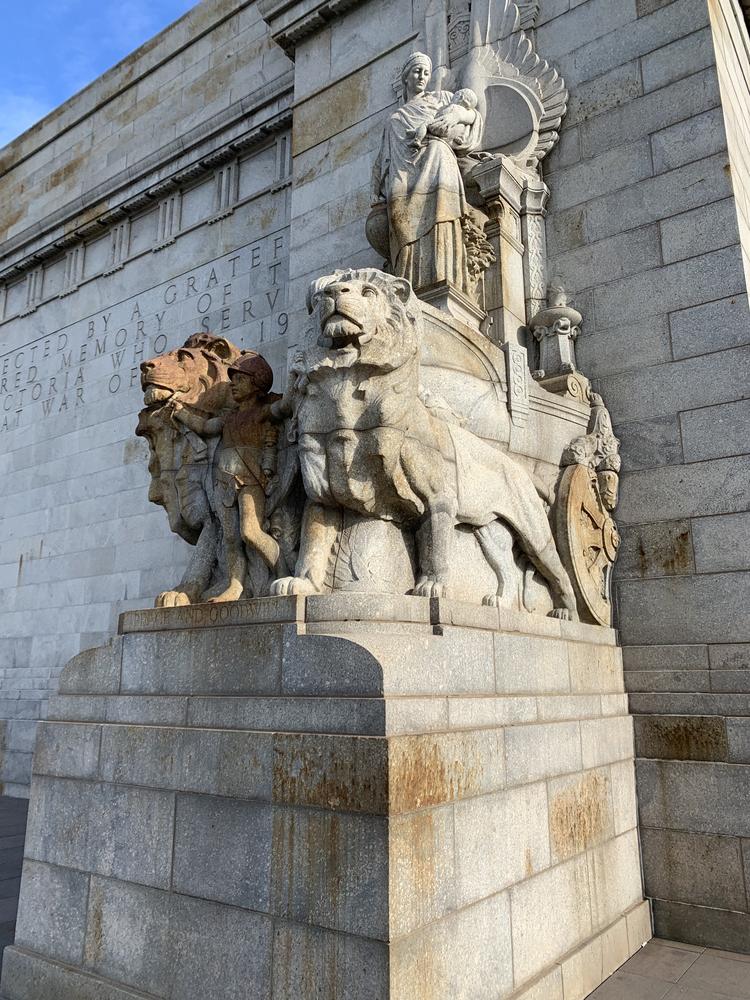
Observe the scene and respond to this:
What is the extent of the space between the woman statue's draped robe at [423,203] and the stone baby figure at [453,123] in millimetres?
34

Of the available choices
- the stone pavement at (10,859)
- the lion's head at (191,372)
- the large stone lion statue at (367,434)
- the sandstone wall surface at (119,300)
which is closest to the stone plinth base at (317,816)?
the large stone lion statue at (367,434)

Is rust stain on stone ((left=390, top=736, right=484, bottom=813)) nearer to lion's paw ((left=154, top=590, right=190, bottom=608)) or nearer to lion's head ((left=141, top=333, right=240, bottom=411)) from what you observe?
lion's paw ((left=154, top=590, right=190, bottom=608))

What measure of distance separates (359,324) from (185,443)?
1.87 meters

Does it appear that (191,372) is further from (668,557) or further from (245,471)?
(668,557)

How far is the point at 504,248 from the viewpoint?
26.9 ft

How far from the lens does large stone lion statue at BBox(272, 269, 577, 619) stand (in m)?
4.95

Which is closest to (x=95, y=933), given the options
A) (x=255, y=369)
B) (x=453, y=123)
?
(x=255, y=369)

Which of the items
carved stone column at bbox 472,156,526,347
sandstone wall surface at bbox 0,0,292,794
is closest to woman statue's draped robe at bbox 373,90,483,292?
carved stone column at bbox 472,156,526,347

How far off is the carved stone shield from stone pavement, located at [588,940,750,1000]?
100 inches

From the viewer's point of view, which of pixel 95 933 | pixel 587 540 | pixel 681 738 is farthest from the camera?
pixel 587 540

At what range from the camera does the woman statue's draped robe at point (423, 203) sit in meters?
7.60

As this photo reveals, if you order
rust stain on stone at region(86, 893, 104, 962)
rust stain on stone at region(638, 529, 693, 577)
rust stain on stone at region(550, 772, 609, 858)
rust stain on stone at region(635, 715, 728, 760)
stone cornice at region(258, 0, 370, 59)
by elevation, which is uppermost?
stone cornice at region(258, 0, 370, 59)

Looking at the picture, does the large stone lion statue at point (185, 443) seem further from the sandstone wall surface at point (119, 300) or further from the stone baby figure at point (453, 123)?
the sandstone wall surface at point (119, 300)

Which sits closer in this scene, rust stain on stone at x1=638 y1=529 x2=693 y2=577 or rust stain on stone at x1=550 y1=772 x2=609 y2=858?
rust stain on stone at x1=550 y1=772 x2=609 y2=858
